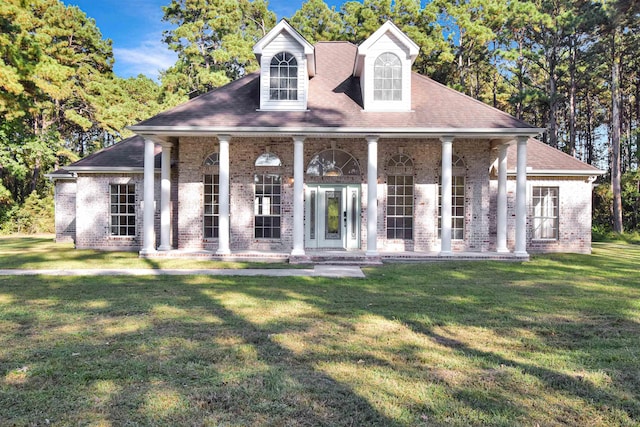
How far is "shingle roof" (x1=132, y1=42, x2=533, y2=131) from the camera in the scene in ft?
42.7

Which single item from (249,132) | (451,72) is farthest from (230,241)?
(451,72)

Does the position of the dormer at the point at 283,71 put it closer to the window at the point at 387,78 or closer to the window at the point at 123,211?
the window at the point at 387,78

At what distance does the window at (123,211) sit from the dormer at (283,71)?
6.30 m

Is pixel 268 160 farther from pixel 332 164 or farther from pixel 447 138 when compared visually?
pixel 447 138

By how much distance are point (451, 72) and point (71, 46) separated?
89.1 feet

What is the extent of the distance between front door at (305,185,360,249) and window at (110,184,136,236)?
6660 mm

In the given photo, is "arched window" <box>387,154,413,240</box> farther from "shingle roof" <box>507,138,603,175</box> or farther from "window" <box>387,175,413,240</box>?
"shingle roof" <box>507,138,603,175</box>

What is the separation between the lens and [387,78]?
14203mm

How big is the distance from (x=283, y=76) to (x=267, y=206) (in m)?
4.38

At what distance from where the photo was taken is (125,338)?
201 inches

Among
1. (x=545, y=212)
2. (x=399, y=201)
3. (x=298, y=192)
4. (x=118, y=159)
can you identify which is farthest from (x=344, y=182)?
(x=118, y=159)

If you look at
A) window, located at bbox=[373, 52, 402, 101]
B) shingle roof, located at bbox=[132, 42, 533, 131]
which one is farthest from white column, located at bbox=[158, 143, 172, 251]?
window, located at bbox=[373, 52, 402, 101]

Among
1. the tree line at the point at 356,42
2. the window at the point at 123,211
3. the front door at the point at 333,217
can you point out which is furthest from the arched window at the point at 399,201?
the tree line at the point at 356,42

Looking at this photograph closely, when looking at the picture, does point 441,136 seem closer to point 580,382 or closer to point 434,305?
point 434,305
